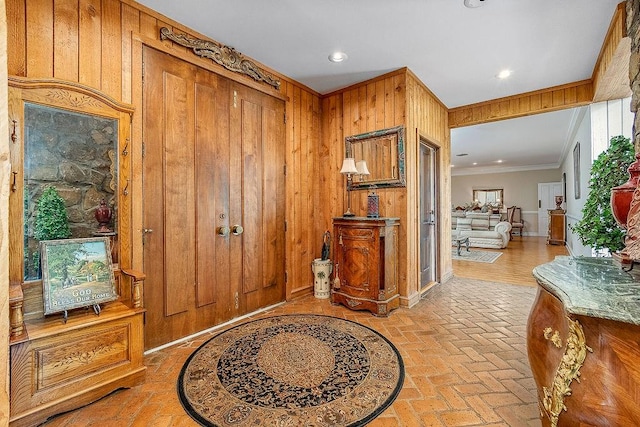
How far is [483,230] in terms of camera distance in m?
7.74

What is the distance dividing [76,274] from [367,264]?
7.76ft

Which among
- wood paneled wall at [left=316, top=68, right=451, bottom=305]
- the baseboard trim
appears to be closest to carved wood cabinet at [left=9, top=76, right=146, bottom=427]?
the baseboard trim

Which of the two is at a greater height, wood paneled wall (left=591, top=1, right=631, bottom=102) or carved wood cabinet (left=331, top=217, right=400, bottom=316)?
wood paneled wall (left=591, top=1, right=631, bottom=102)

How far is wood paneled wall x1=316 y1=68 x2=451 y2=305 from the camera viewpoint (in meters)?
3.12

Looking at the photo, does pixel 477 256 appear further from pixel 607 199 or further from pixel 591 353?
pixel 591 353

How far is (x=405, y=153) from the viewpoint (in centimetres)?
308

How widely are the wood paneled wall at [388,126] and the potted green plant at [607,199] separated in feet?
4.89

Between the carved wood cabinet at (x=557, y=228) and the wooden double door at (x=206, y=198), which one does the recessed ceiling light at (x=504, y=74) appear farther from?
the carved wood cabinet at (x=557, y=228)

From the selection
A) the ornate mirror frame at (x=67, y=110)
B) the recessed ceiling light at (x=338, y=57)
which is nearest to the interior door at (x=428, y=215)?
the recessed ceiling light at (x=338, y=57)

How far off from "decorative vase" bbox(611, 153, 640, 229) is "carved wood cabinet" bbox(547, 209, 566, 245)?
8138mm

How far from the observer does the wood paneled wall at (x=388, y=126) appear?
3.12 metres

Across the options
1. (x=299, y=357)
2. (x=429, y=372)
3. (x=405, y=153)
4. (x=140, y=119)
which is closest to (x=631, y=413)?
(x=429, y=372)

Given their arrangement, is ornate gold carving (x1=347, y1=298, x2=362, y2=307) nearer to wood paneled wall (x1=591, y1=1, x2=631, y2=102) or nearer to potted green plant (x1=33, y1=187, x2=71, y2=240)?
potted green plant (x1=33, y1=187, x2=71, y2=240)

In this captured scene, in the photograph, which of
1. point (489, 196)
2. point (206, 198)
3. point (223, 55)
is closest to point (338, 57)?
point (223, 55)
